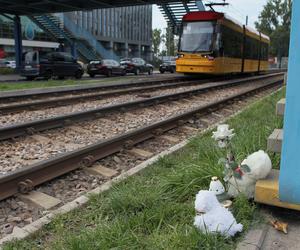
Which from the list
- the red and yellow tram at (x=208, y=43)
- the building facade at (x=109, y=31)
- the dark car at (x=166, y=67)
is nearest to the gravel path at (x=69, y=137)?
the red and yellow tram at (x=208, y=43)

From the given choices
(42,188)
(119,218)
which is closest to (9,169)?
(42,188)

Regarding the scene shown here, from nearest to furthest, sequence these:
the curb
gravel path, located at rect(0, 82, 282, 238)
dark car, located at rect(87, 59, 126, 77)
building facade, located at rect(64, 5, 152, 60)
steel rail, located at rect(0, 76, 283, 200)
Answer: the curb → gravel path, located at rect(0, 82, 282, 238) → steel rail, located at rect(0, 76, 283, 200) → dark car, located at rect(87, 59, 126, 77) → building facade, located at rect(64, 5, 152, 60)

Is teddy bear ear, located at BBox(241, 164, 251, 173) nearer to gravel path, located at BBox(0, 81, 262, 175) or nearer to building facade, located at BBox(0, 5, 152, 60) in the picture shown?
gravel path, located at BBox(0, 81, 262, 175)

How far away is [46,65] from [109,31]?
49.7 metres

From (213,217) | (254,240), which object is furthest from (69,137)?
(254,240)

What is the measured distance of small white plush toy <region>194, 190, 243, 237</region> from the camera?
2836 millimetres

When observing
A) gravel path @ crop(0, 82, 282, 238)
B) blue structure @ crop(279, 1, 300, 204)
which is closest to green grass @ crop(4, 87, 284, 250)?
blue structure @ crop(279, 1, 300, 204)

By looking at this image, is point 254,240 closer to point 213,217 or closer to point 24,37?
point 213,217

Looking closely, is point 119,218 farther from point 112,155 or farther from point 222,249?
point 112,155

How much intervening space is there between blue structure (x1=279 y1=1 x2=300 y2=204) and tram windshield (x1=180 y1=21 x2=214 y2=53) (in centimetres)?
1735

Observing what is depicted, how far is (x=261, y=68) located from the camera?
106 ft

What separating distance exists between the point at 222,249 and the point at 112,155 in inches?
141

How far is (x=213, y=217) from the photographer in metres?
2.90

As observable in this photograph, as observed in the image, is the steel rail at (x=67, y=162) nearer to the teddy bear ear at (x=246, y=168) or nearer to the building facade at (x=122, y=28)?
the teddy bear ear at (x=246, y=168)
